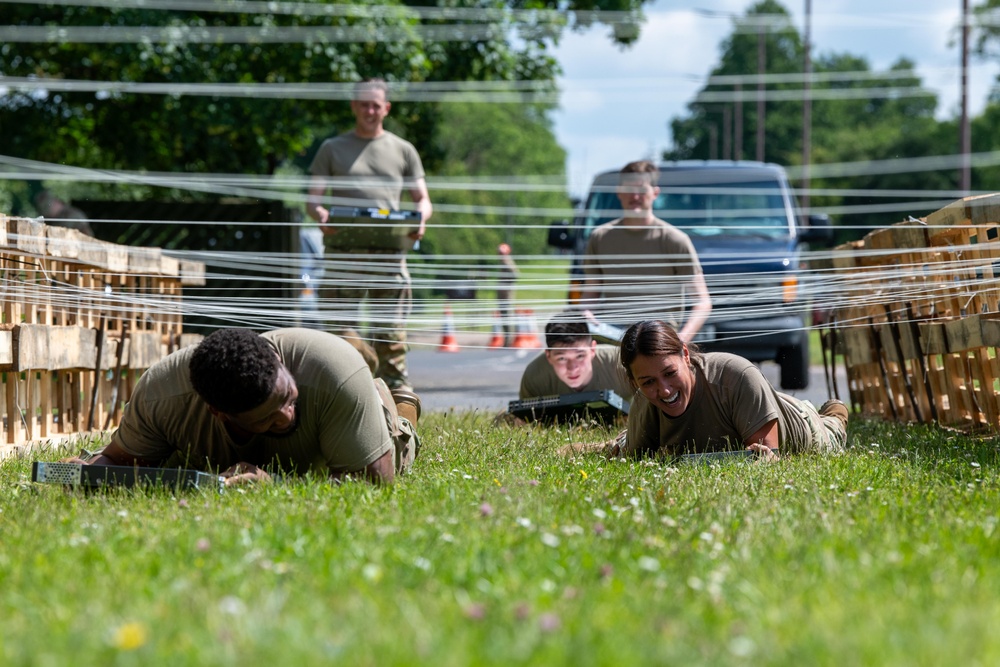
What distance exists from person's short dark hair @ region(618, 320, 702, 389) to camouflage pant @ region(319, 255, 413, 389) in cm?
292

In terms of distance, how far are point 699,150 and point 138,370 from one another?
73.8 m

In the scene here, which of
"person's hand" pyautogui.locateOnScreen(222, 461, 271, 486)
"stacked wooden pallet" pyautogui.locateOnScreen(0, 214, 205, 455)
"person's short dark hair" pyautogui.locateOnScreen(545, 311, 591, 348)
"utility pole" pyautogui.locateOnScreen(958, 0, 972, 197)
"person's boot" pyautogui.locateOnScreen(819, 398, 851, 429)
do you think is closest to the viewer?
"person's hand" pyautogui.locateOnScreen(222, 461, 271, 486)

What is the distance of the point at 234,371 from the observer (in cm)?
432

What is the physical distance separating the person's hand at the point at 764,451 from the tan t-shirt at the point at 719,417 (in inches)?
3.2

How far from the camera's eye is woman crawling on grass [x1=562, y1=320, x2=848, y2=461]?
553cm

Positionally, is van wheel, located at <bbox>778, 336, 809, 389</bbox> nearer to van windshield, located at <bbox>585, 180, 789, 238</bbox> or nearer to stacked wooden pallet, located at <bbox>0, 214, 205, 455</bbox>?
van windshield, located at <bbox>585, 180, 789, 238</bbox>

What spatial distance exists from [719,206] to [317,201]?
483 cm

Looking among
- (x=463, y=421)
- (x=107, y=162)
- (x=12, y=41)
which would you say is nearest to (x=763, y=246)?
(x=463, y=421)

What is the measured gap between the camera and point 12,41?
1616 cm

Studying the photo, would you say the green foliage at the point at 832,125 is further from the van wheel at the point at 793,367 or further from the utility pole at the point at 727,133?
the van wheel at the point at 793,367

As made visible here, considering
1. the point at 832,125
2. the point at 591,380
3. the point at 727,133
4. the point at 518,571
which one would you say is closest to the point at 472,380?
the point at 591,380

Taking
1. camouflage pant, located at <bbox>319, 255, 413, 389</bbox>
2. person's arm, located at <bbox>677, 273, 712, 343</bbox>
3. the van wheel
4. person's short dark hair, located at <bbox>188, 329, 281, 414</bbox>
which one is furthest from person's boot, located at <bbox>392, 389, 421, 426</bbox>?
the van wheel

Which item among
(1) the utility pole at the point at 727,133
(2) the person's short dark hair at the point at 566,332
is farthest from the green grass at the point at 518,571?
(1) the utility pole at the point at 727,133

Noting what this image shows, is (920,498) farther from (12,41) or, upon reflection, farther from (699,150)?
(699,150)
